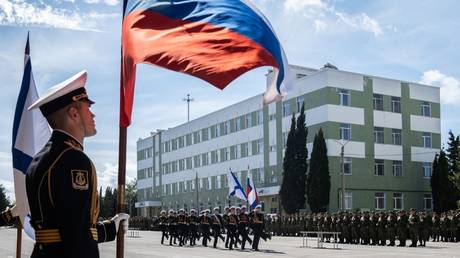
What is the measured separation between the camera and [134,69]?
5688mm

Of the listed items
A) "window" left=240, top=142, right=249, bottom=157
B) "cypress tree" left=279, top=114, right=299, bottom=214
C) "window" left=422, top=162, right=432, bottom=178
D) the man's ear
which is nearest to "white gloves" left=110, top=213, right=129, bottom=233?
the man's ear

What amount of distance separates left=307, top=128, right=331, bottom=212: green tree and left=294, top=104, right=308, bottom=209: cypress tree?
1298 mm

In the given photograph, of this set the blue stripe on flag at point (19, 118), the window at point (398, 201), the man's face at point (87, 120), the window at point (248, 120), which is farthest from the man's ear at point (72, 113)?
the window at point (248, 120)

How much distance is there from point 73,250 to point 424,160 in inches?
2335

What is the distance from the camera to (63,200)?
3943 millimetres

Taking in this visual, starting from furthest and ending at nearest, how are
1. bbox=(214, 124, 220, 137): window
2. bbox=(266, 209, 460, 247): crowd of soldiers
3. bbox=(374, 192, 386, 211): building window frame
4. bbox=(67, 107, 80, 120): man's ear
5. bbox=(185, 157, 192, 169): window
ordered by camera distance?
bbox=(185, 157, 192, 169): window
bbox=(214, 124, 220, 137): window
bbox=(374, 192, 386, 211): building window frame
bbox=(266, 209, 460, 247): crowd of soldiers
bbox=(67, 107, 80, 120): man's ear

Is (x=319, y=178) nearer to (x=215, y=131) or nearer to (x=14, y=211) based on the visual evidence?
(x=215, y=131)

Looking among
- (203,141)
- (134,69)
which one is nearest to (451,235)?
(134,69)

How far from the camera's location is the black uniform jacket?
13.0 feet

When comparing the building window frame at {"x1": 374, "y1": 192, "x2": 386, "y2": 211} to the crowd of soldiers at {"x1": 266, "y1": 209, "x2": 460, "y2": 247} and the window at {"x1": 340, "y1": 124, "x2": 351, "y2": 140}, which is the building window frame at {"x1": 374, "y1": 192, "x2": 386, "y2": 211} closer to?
the window at {"x1": 340, "y1": 124, "x2": 351, "y2": 140}

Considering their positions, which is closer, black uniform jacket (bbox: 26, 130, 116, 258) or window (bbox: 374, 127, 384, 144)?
black uniform jacket (bbox: 26, 130, 116, 258)

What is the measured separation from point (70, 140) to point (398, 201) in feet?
184

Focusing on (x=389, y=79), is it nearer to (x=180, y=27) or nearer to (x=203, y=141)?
(x=203, y=141)

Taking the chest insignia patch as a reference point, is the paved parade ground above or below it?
below
